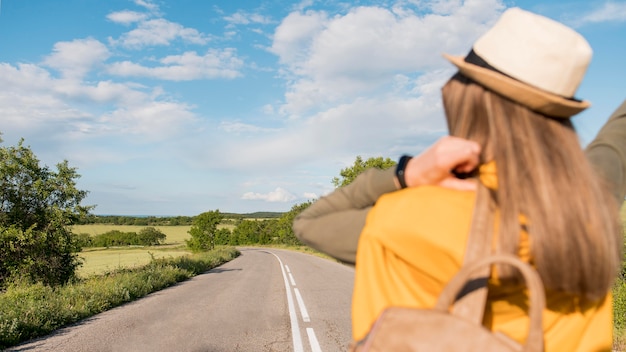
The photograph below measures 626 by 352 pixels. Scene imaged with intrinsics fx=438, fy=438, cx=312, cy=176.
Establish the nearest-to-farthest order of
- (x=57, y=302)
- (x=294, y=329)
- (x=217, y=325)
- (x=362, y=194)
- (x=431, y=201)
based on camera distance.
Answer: (x=431, y=201)
(x=362, y=194)
(x=294, y=329)
(x=217, y=325)
(x=57, y=302)

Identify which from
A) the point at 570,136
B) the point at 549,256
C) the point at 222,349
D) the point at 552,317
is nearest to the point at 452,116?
the point at 570,136

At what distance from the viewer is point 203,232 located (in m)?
55.7

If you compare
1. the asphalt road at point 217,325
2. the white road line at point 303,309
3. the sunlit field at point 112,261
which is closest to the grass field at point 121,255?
the sunlit field at point 112,261

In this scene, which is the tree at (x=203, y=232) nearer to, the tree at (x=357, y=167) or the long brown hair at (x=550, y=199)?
the tree at (x=357, y=167)

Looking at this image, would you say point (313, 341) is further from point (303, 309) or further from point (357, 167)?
point (357, 167)

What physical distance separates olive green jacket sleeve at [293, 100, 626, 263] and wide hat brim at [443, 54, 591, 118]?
1.08ft

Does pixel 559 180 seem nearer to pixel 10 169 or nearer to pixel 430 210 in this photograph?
pixel 430 210

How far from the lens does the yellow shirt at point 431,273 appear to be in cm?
102

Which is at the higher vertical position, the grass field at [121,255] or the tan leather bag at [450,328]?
the tan leather bag at [450,328]

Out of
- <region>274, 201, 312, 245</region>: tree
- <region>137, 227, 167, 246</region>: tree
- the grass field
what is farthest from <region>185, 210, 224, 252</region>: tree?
<region>137, 227, 167, 246</region>: tree

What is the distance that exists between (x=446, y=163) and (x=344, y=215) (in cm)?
38

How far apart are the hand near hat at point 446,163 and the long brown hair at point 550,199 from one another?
0.19 feet

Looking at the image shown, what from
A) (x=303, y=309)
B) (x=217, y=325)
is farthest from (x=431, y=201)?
(x=303, y=309)

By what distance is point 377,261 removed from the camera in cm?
115
